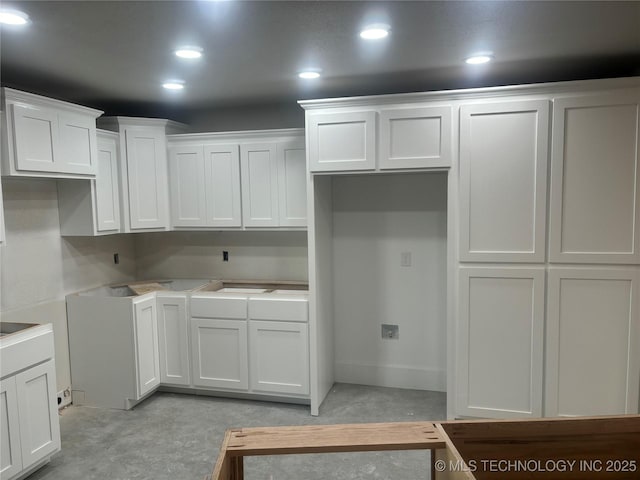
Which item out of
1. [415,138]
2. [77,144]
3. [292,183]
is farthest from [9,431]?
[415,138]

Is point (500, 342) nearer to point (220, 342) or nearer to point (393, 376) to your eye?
point (393, 376)

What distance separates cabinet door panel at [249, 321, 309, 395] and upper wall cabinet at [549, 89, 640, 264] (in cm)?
196

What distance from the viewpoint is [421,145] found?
10.1ft

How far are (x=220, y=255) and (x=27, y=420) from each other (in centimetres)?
204

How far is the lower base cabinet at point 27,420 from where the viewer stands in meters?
2.49

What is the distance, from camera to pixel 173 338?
3.80 m

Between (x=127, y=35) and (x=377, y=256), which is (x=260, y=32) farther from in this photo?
(x=377, y=256)

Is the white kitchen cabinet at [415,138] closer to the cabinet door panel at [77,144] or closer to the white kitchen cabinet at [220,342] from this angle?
the white kitchen cabinet at [220,342]

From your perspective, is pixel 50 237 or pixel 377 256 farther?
pixel 377 256

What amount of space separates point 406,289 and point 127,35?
2747 millimetres

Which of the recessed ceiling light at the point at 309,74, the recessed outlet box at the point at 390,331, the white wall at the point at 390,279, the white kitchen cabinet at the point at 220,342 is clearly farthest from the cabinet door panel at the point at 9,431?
the recessed outlet box at the point at 390,331

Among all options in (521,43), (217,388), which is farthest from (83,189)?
(521,43)

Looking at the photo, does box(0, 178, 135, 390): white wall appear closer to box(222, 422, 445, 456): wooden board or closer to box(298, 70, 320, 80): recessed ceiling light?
box(298, 70, 320, 80): recessed ceiling light

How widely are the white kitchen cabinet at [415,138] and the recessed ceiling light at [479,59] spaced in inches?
12.6
